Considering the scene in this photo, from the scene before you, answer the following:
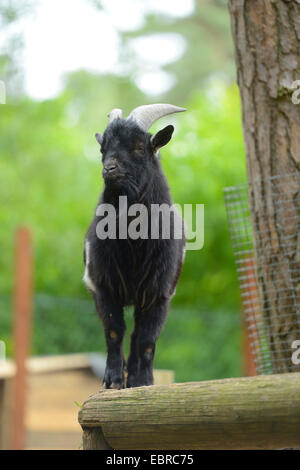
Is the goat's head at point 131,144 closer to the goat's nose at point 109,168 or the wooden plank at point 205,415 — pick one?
the goat's nose at point 109,168

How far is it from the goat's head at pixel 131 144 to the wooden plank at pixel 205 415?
92 centimetres

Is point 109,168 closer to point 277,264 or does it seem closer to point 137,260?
point 137,260

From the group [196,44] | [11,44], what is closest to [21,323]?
[11,44]

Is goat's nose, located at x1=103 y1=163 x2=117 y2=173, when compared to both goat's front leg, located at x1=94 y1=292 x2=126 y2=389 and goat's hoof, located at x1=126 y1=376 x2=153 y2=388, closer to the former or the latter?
goat's front leg, located at x1=94 y1=292 x2=126 y2=389

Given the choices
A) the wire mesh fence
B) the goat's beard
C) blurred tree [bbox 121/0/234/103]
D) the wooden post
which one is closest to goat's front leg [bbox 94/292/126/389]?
the goat's beard

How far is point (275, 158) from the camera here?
12.4ft

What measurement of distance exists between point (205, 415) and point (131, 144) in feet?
4.09

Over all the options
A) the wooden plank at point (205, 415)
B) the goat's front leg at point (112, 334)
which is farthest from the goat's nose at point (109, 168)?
the wooden plank at point (205, 415)

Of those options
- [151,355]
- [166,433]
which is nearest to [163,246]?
[151,355]

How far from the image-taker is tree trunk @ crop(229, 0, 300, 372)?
3711 millimetres

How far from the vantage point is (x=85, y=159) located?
9.52 m

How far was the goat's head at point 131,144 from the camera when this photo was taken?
2.99m

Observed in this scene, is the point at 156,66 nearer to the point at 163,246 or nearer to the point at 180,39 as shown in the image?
the point at 180,39

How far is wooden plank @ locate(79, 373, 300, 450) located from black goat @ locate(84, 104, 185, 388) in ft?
2.10
